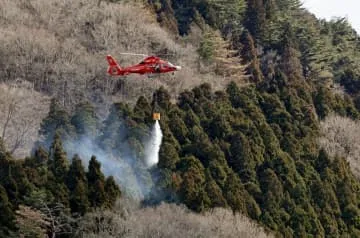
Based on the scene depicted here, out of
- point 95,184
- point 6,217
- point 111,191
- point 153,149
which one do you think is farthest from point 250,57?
point 6,217

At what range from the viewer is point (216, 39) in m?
73.4

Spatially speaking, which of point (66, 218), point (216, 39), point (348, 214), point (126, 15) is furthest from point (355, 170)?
point (66, 218)

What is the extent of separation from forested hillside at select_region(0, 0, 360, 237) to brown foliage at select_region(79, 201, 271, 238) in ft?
0.24

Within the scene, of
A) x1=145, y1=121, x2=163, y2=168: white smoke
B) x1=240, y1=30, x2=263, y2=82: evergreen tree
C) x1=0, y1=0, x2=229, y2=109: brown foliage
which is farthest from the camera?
x1=240, y1=30, x2=263, y2=82: evergreen tree

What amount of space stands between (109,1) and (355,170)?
20078mm

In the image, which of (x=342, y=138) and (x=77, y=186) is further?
(x=342, y=138)

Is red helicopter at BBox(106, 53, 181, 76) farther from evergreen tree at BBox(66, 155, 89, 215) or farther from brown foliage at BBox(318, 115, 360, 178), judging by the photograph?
brown foliage at BBox(318, 115, 360, 178)

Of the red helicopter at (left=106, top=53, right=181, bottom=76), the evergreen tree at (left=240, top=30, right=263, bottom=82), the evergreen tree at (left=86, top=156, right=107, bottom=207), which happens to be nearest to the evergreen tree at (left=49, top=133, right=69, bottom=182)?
the evergreen tree at (left=86, top=156, right=107, bottom=207)

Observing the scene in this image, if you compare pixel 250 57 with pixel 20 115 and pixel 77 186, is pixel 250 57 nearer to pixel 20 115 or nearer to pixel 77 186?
pixel 20 115

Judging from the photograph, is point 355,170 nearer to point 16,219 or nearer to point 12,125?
point 12,125

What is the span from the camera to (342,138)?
70.4m

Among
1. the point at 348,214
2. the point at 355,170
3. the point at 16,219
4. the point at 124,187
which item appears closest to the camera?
the point at 16,219

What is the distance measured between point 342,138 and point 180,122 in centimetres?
1416

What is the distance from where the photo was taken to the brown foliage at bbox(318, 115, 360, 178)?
68.2 m
